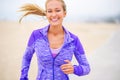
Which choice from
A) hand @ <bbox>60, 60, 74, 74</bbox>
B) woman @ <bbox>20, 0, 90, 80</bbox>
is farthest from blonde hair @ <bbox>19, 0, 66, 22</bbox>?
hand @ <bbox>60, 60, 74, 74</bbox>

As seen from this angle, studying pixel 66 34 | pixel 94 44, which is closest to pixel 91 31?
pixel 94 44

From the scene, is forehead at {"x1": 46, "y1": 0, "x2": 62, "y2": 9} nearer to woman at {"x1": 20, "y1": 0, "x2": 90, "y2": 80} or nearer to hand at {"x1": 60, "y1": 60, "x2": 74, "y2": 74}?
woman at {"x1": 20, "y1": 0, "x2": 90, "y2": 80}

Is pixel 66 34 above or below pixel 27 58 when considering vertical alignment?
above

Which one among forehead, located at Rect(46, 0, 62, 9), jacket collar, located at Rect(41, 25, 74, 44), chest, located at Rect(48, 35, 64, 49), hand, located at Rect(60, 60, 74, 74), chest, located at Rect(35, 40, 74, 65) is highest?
forehead, located at Rect(46, 0, 62, 9)

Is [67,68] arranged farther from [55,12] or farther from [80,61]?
[55,12]

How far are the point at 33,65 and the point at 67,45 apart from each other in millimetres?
234

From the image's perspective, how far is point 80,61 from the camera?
171cm

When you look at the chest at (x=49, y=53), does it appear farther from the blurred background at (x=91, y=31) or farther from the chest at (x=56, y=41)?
the blurred background at (x=91, y=31)

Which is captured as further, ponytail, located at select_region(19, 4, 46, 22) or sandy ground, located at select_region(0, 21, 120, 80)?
sandy ground, located at select_region(0, 21, 120, 80)

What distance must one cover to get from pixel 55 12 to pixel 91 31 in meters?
0.31

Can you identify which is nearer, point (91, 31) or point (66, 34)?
point (66, 34)

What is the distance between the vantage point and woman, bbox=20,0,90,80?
1.66 metres

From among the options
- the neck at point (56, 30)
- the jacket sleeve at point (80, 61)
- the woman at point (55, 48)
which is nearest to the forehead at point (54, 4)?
the woman at point (55, 48)

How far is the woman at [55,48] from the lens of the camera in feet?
5.46
